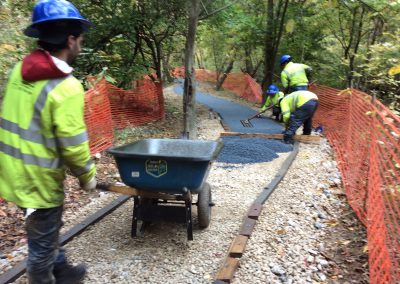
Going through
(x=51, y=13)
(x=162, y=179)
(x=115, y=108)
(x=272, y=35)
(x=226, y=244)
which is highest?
(x=272, y=35)

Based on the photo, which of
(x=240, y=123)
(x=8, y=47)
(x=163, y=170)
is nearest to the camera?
(x=163, y=170)

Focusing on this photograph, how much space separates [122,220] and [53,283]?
1931 mm

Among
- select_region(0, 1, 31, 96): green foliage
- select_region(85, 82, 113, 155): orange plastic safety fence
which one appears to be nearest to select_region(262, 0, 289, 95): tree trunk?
select_region(85, 82, 113, 155): orange plastic safety fence

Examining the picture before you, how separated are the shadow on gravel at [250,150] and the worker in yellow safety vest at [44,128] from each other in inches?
193

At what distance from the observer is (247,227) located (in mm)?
4457

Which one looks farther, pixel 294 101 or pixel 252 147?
pixel 294 101

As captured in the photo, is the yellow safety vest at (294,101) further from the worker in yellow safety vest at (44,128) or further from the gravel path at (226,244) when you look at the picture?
the worker in yellow safety vest at (44,128)

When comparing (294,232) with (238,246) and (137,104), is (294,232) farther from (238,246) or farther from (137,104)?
(137,104)

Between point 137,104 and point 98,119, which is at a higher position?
point 98,119

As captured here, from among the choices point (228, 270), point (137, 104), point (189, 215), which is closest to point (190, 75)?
point (137, 104)

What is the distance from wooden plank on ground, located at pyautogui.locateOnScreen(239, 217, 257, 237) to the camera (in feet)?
14.2

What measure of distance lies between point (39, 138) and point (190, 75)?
6470 millimetres

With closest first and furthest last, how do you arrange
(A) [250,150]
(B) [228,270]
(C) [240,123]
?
1. (B) [228,270]
2. (A) [250,150]
3. (C) [240,123]

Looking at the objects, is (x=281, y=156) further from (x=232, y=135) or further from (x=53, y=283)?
(x=53, y=283)
